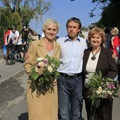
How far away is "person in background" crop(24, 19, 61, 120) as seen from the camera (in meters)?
5.03

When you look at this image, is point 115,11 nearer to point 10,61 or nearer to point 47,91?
point 10,61

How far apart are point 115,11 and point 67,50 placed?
19730mm

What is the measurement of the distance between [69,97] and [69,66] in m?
0.55

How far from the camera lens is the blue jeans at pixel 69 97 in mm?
5312

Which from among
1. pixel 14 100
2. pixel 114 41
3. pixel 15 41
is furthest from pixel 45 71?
pixel 15 41

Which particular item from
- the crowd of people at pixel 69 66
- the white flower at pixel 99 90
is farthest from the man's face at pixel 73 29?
the white flower at pixel 99 90

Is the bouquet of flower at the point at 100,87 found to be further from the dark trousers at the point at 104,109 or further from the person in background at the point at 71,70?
the person in background at the point at 71,70

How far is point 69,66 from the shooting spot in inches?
206

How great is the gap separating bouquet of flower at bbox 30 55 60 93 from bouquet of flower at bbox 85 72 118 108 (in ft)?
1.73

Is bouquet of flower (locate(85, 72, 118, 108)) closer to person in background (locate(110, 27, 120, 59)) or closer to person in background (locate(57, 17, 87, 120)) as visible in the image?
person in background (locate(57, 17, 87, 120))

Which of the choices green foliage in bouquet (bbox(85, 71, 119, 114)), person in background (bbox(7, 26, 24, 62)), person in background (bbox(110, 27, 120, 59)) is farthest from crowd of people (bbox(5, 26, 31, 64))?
green foliage in bouquet (bbox(85, 71, 119, 114))

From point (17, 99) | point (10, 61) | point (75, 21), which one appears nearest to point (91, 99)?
point (75, 21)

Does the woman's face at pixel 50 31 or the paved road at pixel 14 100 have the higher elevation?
the woman's face at pixel 50 31

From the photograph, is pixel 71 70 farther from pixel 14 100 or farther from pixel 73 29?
pixel 14 100
